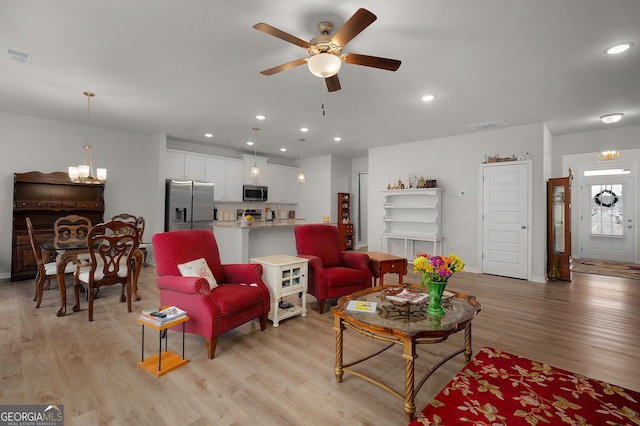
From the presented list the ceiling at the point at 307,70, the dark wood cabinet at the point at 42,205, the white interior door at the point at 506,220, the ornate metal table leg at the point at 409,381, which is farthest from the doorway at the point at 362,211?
the ornate metal table leg at the point at 409,381

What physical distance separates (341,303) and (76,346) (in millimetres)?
2347

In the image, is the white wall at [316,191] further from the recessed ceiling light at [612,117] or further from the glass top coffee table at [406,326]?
the glass top coffee table at [406,326]

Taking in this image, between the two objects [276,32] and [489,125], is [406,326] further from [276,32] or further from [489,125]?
[489,125]

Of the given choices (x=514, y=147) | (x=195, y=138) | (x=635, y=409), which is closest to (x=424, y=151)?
(x=514, y=147)

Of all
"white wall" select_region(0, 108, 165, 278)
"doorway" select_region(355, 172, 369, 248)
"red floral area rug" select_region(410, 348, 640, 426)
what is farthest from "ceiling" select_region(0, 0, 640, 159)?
"doorway" select_region(355, 172, 369, 248)

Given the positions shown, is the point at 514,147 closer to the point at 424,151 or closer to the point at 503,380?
the point at 424,151

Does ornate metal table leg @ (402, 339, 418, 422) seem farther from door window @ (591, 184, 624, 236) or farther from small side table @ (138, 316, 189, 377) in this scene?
door window @ (591, 184, 624, 236)

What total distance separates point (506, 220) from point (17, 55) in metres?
7.14

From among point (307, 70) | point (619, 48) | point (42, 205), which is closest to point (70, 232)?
point (42, 205)

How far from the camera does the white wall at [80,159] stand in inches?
199

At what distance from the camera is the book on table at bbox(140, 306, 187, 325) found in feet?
7.33

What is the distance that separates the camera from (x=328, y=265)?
3.94 meters

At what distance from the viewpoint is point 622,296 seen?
14.4 ft

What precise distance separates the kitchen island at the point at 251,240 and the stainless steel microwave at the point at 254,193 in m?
2.50
